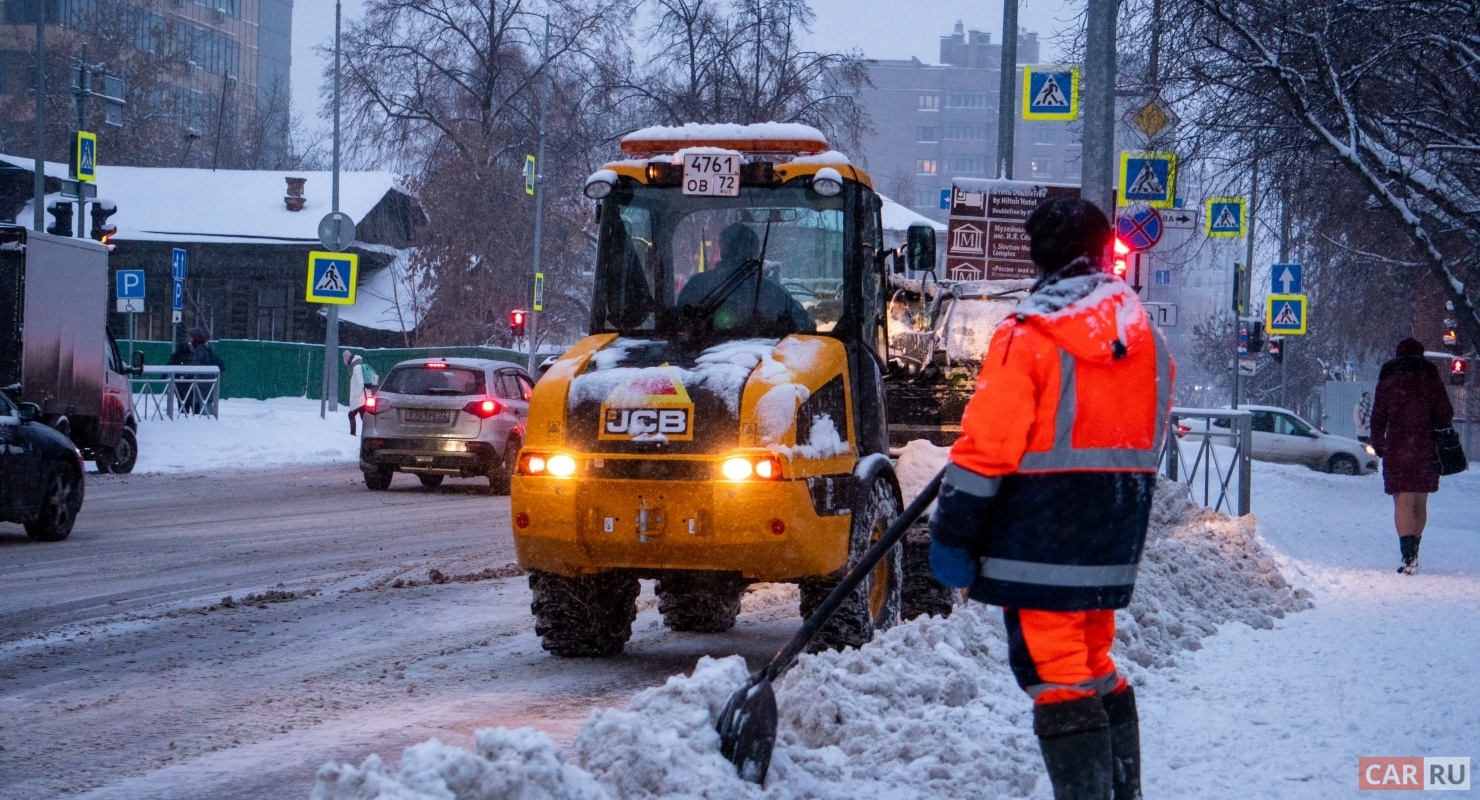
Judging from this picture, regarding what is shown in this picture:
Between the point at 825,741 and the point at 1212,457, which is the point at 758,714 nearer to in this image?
the point at 825,741

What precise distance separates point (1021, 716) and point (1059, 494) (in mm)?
2145

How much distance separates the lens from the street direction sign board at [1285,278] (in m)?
25.0

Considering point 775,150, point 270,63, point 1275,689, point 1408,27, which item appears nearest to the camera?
point 1275,689

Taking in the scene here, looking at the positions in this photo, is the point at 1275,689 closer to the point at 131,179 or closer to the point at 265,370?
the point at 265,370

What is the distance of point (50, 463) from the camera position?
13.0 m

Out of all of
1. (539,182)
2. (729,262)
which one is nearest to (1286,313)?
(729,262)

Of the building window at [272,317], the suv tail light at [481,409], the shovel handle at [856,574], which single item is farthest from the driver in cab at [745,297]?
the building window at [272,317]

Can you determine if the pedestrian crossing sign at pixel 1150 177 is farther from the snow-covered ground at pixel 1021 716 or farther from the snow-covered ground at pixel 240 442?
the snow-covered ground at pixel 240 442

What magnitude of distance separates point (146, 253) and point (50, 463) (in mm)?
43447

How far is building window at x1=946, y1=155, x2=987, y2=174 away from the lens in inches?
6467

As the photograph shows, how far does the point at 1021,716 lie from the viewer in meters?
6.08

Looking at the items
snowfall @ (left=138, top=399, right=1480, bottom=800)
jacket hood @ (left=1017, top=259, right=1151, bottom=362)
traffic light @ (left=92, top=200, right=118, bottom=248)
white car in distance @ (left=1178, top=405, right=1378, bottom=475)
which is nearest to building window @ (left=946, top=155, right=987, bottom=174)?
white car in distance @ (left=1178, top=405, right=1378, bottom=475)

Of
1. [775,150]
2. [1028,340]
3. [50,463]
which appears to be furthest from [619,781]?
[50,463]

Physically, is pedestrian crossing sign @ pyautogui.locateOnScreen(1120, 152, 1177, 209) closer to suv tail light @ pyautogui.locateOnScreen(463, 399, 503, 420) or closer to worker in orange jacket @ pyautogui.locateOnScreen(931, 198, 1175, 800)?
suv tail light @ pyautogui.locateOnScreen(463, 399, 503, 420)
